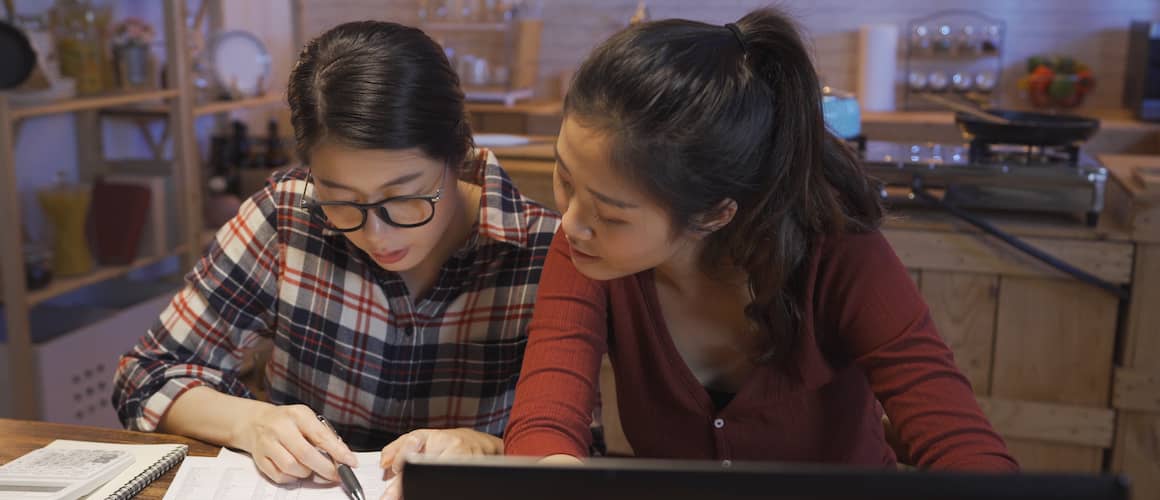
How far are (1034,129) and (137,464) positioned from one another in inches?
77.2

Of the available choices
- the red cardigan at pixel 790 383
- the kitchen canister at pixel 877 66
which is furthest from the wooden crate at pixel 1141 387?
A: the kitchen canister at pixel 877 66

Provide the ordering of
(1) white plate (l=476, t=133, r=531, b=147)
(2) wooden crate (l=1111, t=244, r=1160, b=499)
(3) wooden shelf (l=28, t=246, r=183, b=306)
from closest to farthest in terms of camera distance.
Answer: (2) wooden crate (l=1111, t=244, r=1160, b=499) < (1) white plate (l=476, t=133, r=531, b=147) < (3) wooden shelf (l=28, t=246, r=183, b=306)

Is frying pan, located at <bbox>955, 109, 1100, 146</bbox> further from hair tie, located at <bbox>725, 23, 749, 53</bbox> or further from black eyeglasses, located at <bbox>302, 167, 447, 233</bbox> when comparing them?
black eyeglasses, located at <bbox>302, 167, 447, 233</bbox>

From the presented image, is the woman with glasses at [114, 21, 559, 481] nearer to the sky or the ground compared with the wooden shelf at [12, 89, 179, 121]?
nearer to the ground

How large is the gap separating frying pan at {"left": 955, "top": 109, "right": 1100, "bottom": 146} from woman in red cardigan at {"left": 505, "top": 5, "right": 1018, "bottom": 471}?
3.97 feet

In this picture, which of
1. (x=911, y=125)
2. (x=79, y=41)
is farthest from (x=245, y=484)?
(x=911, y=125)

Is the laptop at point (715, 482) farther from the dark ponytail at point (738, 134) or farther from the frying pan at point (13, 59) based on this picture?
the frying pan at point (13, 59)

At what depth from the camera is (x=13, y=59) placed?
282 cm

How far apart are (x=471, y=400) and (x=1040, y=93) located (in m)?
3.52

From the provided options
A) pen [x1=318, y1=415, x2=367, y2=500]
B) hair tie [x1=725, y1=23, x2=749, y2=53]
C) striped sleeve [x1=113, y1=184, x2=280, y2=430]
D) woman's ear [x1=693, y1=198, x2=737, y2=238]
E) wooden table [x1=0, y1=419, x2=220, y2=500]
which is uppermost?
hair tie [x1=725, y1=23, x2=749, y2=53]

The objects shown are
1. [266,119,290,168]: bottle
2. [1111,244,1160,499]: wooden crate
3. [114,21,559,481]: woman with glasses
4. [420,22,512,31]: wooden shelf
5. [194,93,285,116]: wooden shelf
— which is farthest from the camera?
[420,22,512,31]: wooden shelf

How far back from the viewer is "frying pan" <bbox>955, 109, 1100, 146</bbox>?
2.34 metres

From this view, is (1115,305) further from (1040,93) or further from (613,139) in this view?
(1040,93)

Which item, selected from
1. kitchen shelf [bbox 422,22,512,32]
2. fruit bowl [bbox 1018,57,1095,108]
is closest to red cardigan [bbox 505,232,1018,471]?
fruit bowl [bbox 1018,57,1095,108]
